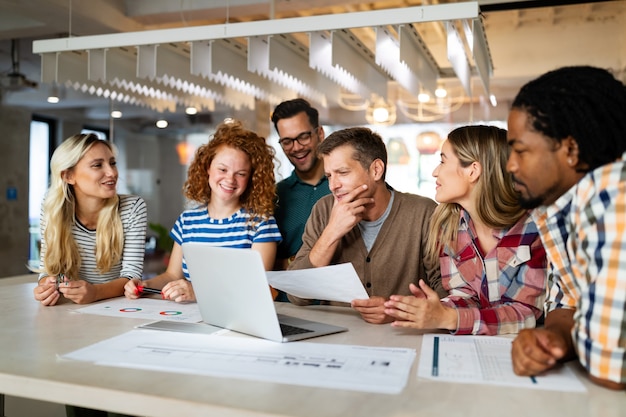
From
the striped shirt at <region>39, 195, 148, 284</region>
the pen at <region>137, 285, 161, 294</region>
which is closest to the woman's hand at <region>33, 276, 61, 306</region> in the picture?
the pen at <region>137, 285, 161, 294</region>

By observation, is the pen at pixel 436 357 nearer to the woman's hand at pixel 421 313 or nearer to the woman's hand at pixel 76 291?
the woman's hand at pixel 421 313

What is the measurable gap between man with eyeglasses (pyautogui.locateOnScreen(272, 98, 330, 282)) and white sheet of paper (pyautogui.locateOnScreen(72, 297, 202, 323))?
78cm

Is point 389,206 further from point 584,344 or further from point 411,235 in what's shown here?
point 584,344

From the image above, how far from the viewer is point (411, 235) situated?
2.30 meters

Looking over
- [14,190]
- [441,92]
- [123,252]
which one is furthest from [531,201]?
[14,190]

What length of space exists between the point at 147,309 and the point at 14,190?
5407mm

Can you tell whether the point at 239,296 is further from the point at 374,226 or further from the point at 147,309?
the point at 374,226

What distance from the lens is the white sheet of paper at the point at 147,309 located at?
1.93 meters

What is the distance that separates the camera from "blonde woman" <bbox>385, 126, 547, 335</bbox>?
165 cm

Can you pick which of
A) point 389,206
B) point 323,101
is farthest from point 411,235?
point 323,101

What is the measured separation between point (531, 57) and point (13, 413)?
6006 millimetres

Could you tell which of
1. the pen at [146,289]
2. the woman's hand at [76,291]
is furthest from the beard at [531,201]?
the woman's hand at [76,291]

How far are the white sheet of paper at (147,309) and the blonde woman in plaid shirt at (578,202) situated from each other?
3.36 feet

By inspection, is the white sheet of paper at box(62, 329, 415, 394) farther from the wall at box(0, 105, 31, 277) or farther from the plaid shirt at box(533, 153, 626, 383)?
the wall at box(0, 105, 31, 277)
